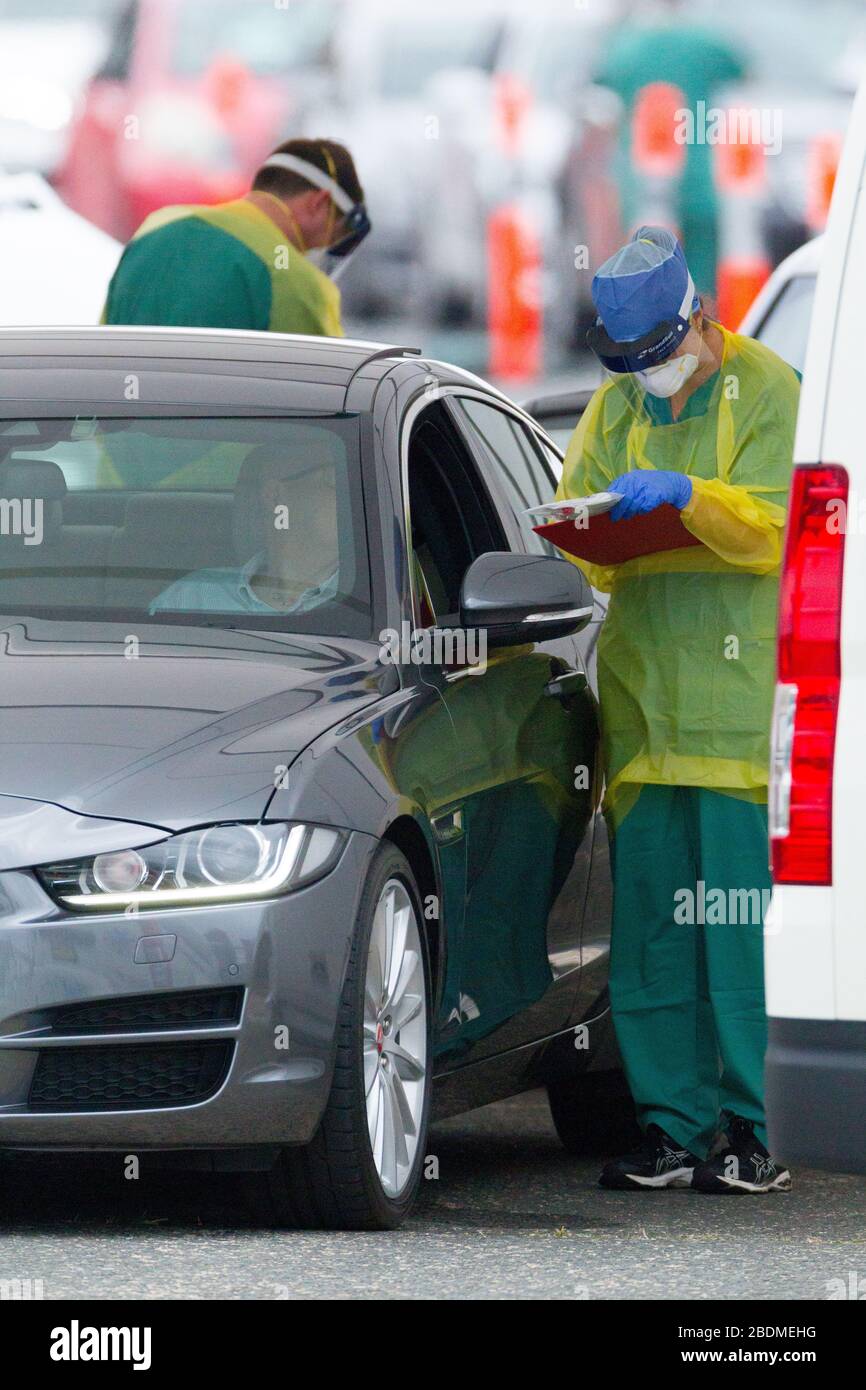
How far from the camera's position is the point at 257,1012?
475cm

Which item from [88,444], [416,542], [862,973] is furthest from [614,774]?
[862,973]

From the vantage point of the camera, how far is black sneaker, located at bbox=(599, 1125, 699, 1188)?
6.11 metres

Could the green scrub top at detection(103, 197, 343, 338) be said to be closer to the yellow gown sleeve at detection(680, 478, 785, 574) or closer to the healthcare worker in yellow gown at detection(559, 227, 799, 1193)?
the healthcare worker in yellow gown at detection(559, 227, 799, 1193)

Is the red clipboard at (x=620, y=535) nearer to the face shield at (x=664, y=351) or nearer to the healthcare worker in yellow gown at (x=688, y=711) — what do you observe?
the healthcare worker in yellow gown at (x=688, y=711)

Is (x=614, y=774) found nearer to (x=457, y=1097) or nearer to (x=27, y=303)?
(x=457, y=1097)

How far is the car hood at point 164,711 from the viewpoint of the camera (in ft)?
15.8

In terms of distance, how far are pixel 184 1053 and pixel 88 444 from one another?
61.4 inches

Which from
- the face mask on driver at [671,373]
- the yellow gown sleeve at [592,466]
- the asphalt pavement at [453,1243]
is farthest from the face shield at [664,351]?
the asphalt pavement at [453,1243]

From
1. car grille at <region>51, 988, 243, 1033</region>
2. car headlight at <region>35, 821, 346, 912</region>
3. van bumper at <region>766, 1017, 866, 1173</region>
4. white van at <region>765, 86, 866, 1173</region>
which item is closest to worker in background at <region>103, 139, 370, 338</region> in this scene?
car headlight at <region>35, 821, 346, 912</region>

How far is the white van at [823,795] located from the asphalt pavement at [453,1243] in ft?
2.26

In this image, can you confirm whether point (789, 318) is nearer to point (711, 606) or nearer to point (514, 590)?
point (711, 606)

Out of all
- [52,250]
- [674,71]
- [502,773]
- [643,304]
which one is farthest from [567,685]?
[52,250]

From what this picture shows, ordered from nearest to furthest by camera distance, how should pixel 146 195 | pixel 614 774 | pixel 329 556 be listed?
pixel 329 556
pixel 614 774
pixel 146 195

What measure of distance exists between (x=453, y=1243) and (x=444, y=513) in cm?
174
